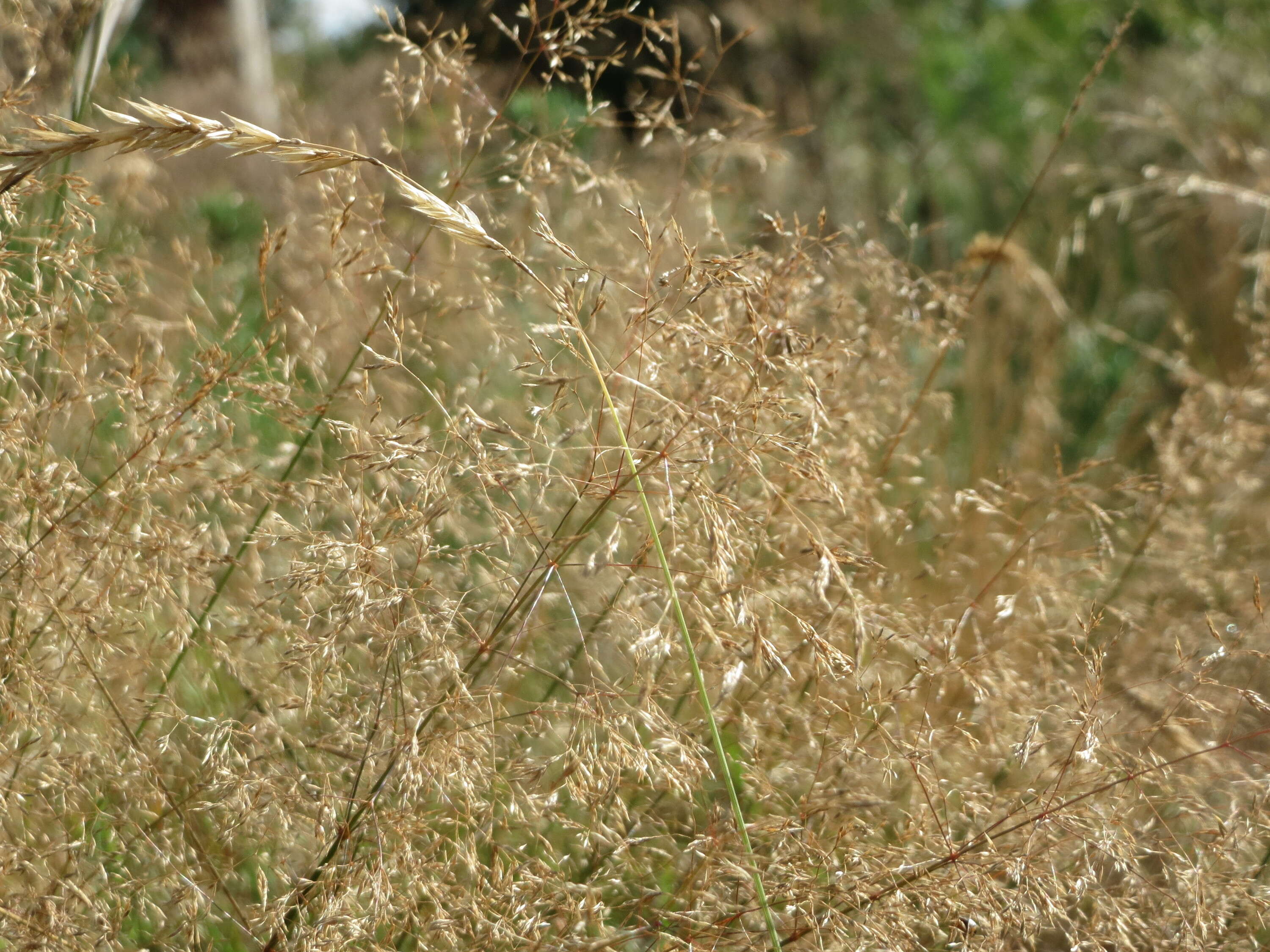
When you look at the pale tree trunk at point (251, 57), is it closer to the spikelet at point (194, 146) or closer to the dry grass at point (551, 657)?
the dry grass at point (551, 657)

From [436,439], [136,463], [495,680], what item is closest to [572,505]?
[495,680]

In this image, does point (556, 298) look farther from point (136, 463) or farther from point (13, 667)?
point (13, 667)

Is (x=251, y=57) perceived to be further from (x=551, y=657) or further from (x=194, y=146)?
(x=194, y=146)

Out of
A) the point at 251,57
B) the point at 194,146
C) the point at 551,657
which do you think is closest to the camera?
the point at 194,146

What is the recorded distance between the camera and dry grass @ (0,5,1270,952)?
1257 mm

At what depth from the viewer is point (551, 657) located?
1.79m

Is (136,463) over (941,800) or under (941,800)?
over

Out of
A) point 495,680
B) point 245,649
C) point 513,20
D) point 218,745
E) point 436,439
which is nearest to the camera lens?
point 495,680

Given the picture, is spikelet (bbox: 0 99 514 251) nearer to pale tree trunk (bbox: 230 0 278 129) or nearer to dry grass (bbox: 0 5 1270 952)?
dry grass (bbox: 0 5 1270 952)

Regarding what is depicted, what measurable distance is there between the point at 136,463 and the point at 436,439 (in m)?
0.74

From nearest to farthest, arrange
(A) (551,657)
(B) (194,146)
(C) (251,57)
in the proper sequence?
(B) (194,146)
(A) (551,657)
(C) (251,57)

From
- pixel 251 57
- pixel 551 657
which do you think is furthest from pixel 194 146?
pixel 251 57

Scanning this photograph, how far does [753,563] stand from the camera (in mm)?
1568

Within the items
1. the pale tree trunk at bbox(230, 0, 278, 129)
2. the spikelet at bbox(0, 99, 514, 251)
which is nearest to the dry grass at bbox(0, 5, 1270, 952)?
the spikelet at bbox(0, 99, 514, 251)
